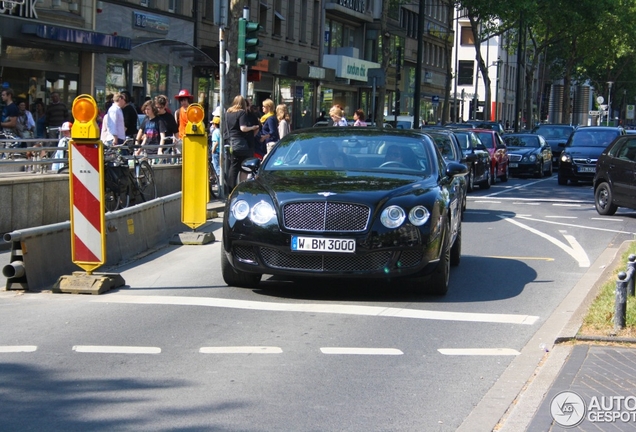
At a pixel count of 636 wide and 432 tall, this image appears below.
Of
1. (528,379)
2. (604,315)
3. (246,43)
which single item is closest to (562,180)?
(246,43)

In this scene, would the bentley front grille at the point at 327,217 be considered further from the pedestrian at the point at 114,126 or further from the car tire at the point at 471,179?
the car tire at the point at 471,179

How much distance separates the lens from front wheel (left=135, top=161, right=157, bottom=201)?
57.0ft

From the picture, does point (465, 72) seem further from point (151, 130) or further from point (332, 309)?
point (332, 309)

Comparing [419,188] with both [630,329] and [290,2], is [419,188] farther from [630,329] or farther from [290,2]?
[290,2]

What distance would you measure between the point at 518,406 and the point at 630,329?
6.91 ft

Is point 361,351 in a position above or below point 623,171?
below

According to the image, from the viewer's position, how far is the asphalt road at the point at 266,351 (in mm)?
5656

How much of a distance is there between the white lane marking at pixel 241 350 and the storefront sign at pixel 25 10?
2221 centimetres

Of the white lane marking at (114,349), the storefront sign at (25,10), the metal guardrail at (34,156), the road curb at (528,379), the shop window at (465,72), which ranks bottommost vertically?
the white lane marking at (114,349)

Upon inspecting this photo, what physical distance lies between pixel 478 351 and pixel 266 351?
4.84 feet

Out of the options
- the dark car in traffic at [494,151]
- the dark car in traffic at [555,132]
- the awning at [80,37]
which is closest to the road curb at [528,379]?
the dark car in traffic at [494,151]

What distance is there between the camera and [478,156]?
2655 cm

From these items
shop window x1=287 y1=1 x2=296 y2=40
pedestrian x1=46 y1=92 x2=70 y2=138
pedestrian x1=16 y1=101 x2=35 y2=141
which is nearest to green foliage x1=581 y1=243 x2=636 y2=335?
pedestrian x1=16 y1=101 x2=35 y2=141

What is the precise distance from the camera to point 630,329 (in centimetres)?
756
